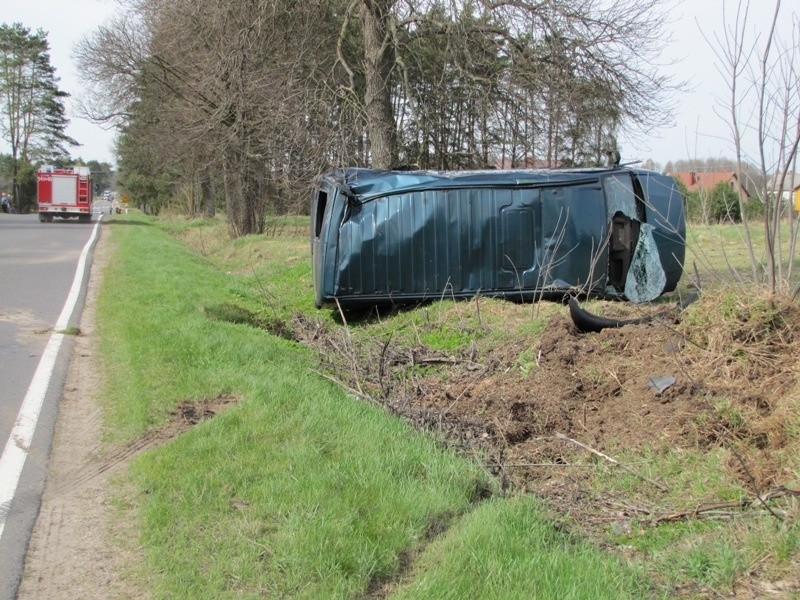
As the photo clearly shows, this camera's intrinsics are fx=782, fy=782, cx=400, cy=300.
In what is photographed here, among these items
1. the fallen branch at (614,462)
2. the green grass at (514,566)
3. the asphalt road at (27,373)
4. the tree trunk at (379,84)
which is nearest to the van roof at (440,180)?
the tree trunk at (379,84)

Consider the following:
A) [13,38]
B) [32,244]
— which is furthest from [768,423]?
[13,38]

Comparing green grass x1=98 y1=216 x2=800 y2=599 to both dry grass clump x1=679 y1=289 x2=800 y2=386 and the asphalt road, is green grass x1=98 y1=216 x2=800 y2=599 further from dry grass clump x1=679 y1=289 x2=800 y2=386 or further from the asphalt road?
the asphalt road

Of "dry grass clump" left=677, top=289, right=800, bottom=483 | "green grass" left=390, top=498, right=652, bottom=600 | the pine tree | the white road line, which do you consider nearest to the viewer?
"green grass" left=390, top=498, right=652, bottom=600

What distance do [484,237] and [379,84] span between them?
5.81 metres

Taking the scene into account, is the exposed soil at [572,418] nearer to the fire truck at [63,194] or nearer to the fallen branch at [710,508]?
the fallen branch at [710,508]

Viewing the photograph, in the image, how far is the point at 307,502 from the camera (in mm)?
4215

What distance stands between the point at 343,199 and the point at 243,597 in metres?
7.85

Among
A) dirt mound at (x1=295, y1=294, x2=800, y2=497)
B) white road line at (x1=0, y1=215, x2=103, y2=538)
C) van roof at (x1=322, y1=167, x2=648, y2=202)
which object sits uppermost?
van roof at (x1=322, y1=167, x2=648, y2=202)

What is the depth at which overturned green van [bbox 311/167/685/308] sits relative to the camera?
1083cm

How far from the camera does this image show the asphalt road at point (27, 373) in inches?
173

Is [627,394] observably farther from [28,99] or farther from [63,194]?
[28,99]

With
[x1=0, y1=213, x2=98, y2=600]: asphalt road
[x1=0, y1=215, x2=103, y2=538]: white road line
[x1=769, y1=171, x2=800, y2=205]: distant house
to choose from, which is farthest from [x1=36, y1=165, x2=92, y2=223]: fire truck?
[x1=769, y1=171, x2=800, y2=205]: distant house

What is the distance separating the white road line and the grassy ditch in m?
0.58

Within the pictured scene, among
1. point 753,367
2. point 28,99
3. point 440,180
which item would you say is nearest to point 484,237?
point 440,180
